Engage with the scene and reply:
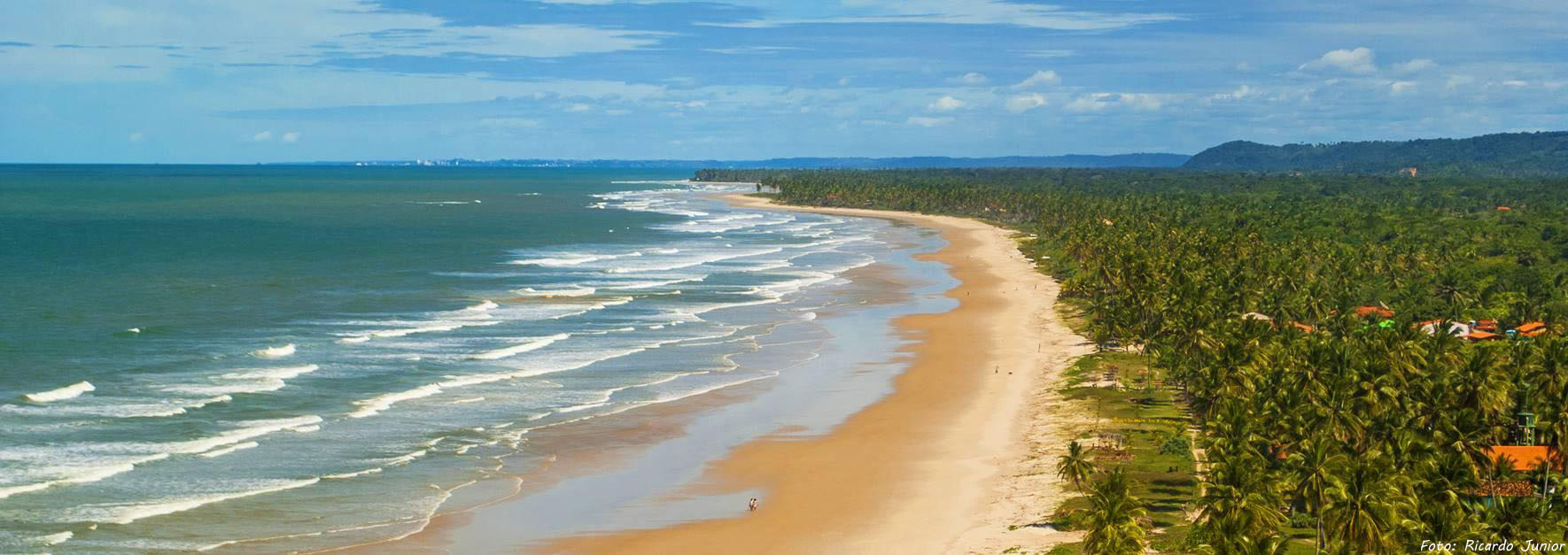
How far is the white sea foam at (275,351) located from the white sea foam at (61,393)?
10377 mm

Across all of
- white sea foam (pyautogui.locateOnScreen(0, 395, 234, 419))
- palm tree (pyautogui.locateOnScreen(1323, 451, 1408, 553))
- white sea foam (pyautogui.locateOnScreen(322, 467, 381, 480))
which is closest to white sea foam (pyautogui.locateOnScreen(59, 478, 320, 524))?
white sea foam (pyautogui.locateOnScreen(322, 467, 381, 480))

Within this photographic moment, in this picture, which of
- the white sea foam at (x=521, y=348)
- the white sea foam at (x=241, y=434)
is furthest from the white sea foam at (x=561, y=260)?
the white sea foam at (x=241, y=434)

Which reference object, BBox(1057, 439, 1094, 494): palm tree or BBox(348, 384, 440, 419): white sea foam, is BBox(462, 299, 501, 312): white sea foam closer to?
BBox(348, 384, 440, 419): white sea foam

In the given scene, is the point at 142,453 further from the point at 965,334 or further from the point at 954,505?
the point at 965,334

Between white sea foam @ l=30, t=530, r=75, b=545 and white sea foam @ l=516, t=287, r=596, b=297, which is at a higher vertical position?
white sea foam @ l=516, t=287, r=596, b=297

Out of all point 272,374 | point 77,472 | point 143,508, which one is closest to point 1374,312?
point 272,374

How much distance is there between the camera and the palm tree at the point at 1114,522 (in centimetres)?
3728

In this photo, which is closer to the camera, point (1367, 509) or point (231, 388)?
point (1367, 509)

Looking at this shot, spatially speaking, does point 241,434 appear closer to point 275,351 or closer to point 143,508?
point 143,508

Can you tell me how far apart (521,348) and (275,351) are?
13.4 meters

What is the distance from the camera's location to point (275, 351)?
77000 mm

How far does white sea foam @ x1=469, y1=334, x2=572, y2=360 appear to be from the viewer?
76938mm

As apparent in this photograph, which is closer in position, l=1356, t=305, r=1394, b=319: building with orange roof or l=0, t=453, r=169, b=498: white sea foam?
l=0, t=453, r=169, b=498: white sea foam

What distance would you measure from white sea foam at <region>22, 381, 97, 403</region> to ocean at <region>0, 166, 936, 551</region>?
0.20 metres
